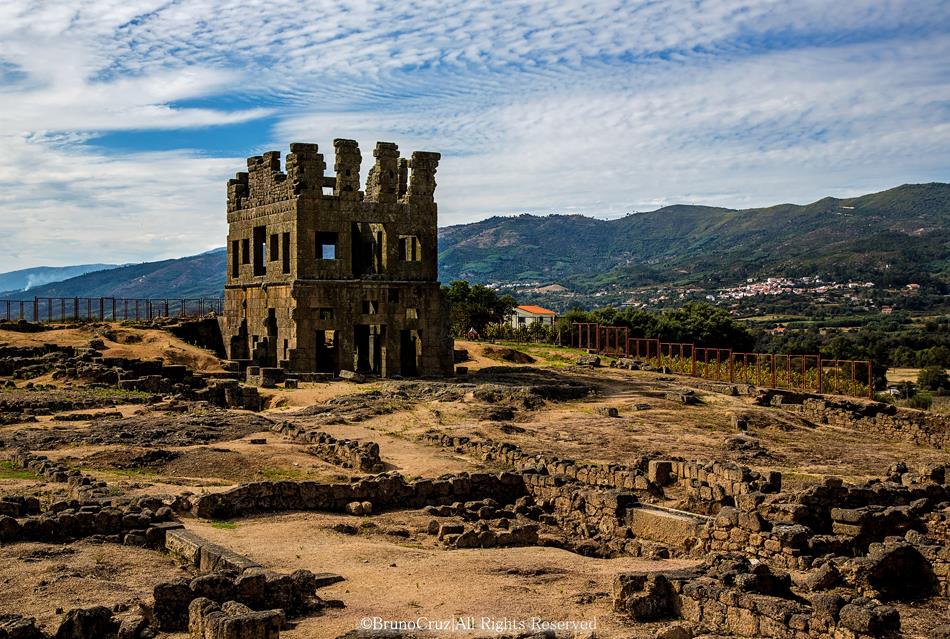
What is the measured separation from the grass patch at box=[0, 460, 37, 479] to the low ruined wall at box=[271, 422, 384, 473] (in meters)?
6.59

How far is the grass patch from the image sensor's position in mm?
21000

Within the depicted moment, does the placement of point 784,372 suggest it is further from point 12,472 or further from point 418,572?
point 418,572

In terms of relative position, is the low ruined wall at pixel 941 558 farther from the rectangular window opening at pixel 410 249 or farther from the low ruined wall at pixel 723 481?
the rectangular window opening at pixel 410 249

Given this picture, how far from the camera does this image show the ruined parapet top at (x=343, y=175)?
143 ft

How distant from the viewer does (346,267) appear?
44344mm

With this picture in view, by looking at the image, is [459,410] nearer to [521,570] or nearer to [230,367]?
[230,367]

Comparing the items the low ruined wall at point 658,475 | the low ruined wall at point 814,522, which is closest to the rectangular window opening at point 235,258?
the low ruined wall at point 658,475

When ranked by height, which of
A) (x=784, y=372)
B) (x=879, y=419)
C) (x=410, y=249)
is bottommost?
(x=879, y=419)

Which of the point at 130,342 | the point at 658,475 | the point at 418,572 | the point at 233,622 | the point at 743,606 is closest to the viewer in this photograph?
the point at 233,622

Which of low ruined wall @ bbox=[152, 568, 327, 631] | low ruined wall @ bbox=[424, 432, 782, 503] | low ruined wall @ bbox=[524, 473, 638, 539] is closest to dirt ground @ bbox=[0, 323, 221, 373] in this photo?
low ruined wall @ bbox=[424, 432, 782, 503]

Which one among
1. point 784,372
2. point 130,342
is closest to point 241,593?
point 130,342

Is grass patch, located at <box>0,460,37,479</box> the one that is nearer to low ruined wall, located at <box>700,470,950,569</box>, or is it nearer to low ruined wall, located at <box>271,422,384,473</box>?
low ruined wall, located at <box>271,422,384,473</box>

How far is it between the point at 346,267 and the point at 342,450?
802 inches

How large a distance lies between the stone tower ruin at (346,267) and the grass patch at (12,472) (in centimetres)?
2108
